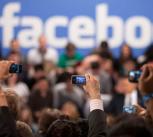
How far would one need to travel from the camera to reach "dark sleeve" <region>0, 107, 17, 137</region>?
161 inches

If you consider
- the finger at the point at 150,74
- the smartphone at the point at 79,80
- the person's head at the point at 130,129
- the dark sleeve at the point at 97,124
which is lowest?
the dark sleeve at the point at 97,124

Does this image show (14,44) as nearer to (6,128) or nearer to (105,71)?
(105,71)

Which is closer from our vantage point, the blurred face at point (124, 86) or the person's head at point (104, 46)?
the blurred face at point (124, 86)

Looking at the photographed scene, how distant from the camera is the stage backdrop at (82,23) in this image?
1496 centimetres

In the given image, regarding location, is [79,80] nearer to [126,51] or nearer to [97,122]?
[97,122]

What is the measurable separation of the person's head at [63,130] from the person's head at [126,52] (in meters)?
8.81

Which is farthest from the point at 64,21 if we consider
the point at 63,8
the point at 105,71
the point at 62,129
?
the point at 62,129

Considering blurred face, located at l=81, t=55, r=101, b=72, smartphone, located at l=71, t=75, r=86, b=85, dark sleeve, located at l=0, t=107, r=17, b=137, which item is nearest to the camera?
dark sleeve, located at l=0, t=107, r=17, b=137

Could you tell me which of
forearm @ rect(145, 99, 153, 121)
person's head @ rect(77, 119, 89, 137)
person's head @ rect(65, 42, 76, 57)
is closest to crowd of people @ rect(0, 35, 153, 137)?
person's head @ rect(65, 42, 76, 57)

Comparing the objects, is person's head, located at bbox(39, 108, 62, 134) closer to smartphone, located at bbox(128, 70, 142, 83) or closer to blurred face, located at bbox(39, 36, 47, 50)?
smartphone, located at bbox(128, 70, 142, 83)

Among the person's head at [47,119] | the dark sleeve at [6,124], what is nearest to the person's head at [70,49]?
the person's head at [47,119]

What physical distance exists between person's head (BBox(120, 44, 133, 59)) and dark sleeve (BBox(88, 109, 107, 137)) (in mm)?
9012

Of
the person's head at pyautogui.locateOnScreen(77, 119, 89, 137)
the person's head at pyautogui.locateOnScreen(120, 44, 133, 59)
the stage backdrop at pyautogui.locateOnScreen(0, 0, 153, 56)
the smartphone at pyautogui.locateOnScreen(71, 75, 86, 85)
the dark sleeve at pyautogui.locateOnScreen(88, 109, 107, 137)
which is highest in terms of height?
the stage backdrop at pyautogui.locateOnScreen(0, 0, 153, 56)

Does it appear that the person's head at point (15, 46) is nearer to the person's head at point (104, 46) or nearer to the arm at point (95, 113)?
the person's head at point (104, 46)
